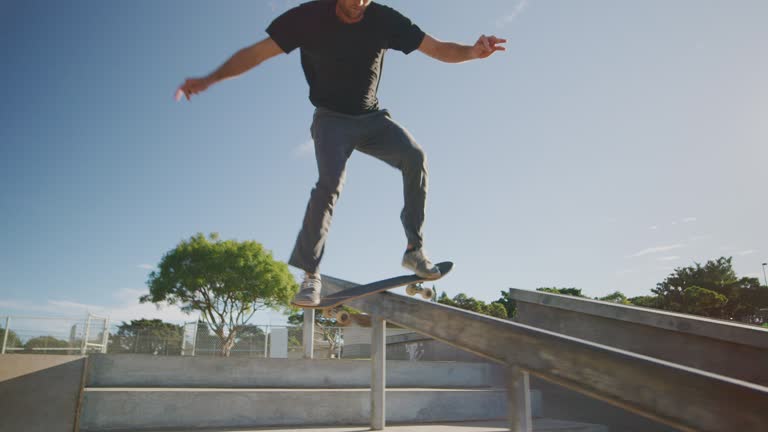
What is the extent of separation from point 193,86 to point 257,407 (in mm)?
2574

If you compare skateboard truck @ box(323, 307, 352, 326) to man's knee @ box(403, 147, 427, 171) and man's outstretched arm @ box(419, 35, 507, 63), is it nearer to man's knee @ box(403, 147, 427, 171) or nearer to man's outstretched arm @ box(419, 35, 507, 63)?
man's knee @ box(403, 147, 427, 171)

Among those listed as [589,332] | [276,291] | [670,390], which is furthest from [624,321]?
[276,291]

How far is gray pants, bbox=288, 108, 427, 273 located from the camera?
10.4ft

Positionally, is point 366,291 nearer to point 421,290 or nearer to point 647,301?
point 421,290

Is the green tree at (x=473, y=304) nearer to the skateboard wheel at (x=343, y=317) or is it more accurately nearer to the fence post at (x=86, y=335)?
the fence post at (x=86, y=335)

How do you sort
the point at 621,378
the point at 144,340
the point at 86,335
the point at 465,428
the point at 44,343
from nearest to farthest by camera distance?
the point at 621,378, the point at 465,428, the point at 44,343, the point at 86,335, the point at 144,340

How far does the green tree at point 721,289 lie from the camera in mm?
42125

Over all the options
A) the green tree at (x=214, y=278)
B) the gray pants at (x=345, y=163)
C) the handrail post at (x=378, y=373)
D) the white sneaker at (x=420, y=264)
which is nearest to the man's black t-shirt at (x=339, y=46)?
the gray pants at (x=345, y=163)

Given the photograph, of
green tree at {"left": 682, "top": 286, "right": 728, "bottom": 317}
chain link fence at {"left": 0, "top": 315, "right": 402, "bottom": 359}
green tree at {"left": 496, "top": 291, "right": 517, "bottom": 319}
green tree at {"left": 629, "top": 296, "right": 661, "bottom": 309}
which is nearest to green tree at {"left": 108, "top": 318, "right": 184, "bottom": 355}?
chain link fence at {"left": 0, "top": 315, "right": 402, "bottom": 359}

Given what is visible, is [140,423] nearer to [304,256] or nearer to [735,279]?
[304,256]

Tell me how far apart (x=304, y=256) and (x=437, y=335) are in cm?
120

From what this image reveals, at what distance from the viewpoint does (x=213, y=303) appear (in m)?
40.0

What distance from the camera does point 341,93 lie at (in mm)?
3318

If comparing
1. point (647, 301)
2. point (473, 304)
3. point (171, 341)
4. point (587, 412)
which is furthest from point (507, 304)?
point (587, 412)
